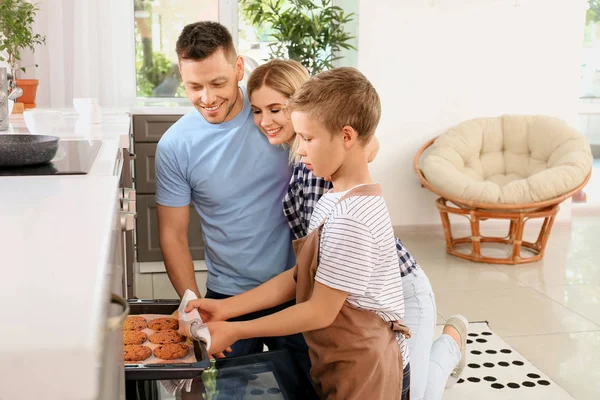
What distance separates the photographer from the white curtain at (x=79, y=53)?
4422 mm

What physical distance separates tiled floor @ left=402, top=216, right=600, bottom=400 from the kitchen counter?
2189mm

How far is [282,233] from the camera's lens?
77.1 inches

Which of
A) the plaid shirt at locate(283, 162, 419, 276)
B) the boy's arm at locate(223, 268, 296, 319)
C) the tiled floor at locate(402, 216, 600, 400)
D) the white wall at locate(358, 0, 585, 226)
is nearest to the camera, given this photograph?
the boy's arm at locate(223, 268, 296, 319)

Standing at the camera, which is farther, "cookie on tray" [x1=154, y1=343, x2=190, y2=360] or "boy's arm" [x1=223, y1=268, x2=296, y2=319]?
"boy's arm" [x1=223, y1=268, x2=296, y2=319]

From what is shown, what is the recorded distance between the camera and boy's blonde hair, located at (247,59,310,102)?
178 centimetres

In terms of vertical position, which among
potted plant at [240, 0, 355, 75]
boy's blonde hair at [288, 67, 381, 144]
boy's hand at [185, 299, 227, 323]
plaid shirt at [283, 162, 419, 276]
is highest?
potted plant at [240, 0, 355, 75]

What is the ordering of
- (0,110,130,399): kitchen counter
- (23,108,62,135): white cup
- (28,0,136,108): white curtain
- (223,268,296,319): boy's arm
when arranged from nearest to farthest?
(0,110,130,399): kitchen counter < (223,268,296,319): boy's arm < (23,108,62,135): white cup < (28,0,136,108): white curtain

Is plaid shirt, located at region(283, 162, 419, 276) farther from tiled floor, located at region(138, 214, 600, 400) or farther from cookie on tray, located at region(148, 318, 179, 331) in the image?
tiled floor, located at region(138, 214, 600, 400)

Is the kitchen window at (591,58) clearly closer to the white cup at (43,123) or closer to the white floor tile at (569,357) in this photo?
the white floor tile at (569,357)

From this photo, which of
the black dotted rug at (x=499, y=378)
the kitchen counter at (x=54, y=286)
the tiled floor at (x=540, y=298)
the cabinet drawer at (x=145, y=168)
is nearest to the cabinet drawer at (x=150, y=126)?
the cabinet drawer at (x=145, y=168)

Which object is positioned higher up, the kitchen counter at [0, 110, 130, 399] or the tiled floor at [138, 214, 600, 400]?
the kitchen counter at [0, 110, 130, 399]

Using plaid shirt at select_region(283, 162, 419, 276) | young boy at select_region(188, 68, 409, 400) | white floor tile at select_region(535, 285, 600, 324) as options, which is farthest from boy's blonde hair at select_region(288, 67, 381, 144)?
white floor tile at select_region(535, 285, 600, 324)

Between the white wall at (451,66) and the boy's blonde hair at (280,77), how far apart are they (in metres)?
3.17

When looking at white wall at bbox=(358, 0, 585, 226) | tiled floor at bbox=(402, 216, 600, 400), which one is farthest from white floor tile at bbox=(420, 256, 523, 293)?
white wall at bbox=(358, 0, 585, 226)
